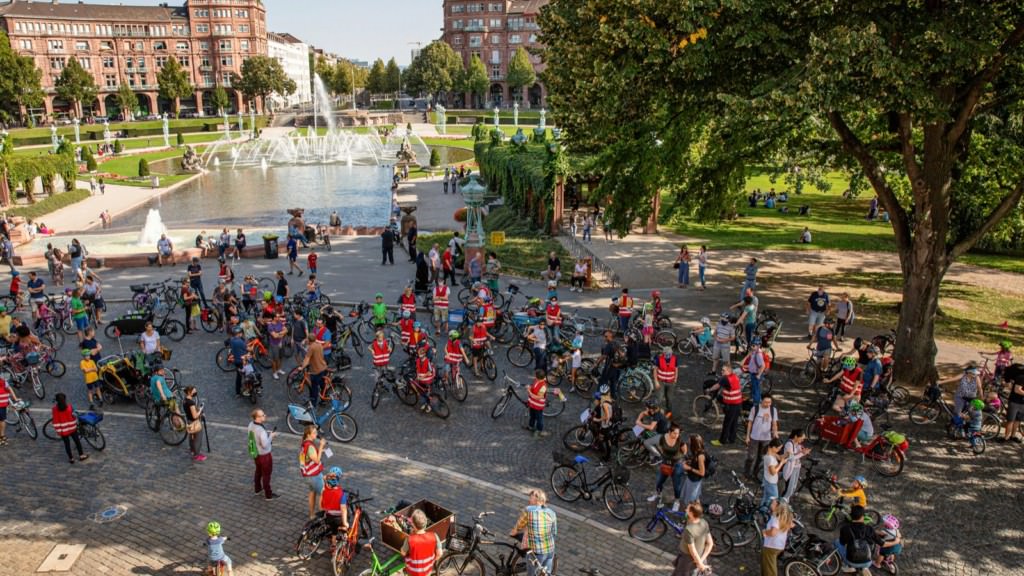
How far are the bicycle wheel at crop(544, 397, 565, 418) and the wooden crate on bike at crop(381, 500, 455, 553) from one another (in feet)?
17.3

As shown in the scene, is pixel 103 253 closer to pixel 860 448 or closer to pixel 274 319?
pixel 274 319

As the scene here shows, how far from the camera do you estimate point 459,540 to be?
9.88 m

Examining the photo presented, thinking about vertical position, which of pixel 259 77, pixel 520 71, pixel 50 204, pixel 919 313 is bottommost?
pixel 50 204

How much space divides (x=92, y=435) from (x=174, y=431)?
53.7 inches

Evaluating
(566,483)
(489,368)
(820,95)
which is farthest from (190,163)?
(820,95)

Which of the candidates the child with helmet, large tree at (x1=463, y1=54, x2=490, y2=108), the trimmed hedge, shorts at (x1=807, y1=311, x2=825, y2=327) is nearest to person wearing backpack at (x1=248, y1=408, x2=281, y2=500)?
the child with helmet

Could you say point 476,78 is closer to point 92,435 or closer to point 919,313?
point 919,313

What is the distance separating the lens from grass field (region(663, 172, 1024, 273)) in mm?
32750

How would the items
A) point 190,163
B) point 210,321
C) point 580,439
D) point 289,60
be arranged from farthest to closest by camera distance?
point 289,60
point 190,163
point 210,321
point 580,439

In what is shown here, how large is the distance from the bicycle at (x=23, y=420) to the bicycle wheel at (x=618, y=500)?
432 inches

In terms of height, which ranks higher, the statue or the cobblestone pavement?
the statue

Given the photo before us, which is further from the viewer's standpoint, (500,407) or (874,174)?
(874,174)

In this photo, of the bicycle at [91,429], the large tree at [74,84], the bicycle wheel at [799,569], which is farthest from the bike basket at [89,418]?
the large tree at [74,84]

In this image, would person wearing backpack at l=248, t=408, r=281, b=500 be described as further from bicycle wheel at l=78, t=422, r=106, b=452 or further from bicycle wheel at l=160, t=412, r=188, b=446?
bicycle wheel at l=78, t=422, r=106, b=452
